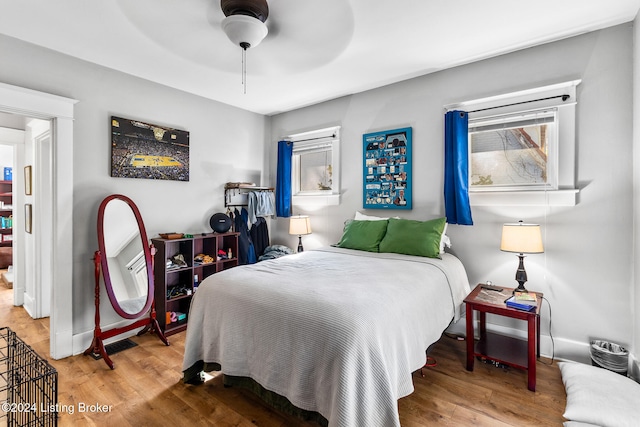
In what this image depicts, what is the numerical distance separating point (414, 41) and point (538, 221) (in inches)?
71.4

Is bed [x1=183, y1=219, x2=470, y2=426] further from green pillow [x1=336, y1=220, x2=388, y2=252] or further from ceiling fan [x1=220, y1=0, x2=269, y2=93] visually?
ceiling fan [x1=220, y1=0, x2=269, y2=93]

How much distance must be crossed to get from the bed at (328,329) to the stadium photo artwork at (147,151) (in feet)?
5.67

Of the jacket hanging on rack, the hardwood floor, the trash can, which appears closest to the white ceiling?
the jacket hanging on rack

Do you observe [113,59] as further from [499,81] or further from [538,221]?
[538,221]

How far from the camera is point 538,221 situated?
259 cm

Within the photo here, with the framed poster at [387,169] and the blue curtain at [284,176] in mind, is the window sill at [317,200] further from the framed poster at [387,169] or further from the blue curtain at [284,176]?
the framed poster at [387,169]

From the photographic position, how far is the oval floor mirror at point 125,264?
269 cm

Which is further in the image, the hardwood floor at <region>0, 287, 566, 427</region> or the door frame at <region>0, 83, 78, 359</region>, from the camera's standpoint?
the door frame at <region>0, 83, 78, 359</region>

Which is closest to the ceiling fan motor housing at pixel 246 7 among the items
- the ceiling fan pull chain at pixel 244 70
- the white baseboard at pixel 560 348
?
the ceiling fan pull chain at pixel 244 70

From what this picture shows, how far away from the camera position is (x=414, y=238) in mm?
2783

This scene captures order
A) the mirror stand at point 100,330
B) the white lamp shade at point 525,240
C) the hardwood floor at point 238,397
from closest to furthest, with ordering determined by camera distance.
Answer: the hardwood floor at point 238,397 → the white lamp shade at point 525,240 → the mirror stand at point 100,330

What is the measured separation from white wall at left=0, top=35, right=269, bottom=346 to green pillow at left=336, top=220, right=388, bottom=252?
177cm

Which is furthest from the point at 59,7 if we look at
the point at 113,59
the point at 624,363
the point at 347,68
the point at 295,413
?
the point at 624,363

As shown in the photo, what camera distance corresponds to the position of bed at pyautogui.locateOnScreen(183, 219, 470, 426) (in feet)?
4.55
